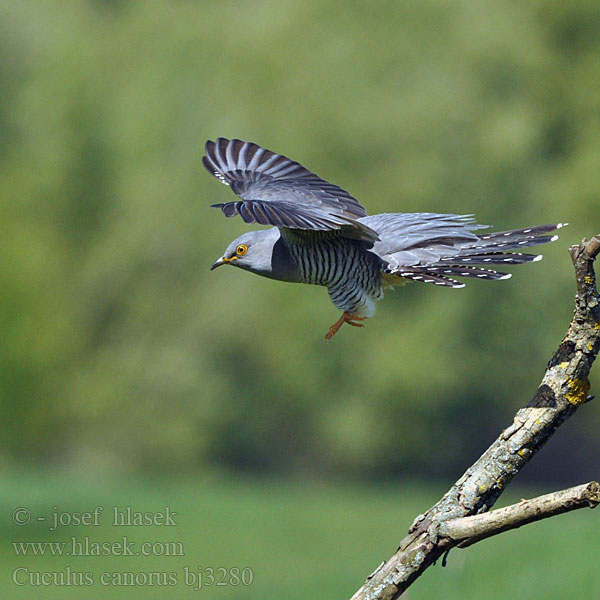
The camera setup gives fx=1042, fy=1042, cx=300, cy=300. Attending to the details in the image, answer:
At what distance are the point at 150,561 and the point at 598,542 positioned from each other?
856 cm

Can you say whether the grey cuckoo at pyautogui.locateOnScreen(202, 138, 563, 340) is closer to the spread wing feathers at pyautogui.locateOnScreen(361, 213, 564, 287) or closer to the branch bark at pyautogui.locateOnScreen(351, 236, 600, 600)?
the spread wing feathers at pyautogui.locateOnScreen(361, 213, 564, 287)

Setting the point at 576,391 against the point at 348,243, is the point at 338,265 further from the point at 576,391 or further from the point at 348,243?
the point at 576,391

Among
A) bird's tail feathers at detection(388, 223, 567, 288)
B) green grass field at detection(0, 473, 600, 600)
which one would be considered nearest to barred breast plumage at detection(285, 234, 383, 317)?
bird's tail feathers at detection(388, 223, 567, 288)

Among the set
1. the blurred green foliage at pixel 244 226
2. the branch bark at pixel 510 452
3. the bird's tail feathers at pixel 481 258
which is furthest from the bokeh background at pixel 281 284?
the branch bark at pixel 510 452

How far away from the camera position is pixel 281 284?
19844 millimetres

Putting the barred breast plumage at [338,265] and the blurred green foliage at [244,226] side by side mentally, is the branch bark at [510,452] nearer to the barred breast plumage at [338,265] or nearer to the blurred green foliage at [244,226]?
→ the barred breast plumage at [338,265]

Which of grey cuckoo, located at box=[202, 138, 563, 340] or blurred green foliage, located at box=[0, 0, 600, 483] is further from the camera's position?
blurred green foliage, located at box=[0, 0, 600, 483]

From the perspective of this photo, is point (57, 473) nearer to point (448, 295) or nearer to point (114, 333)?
point (114, 333)

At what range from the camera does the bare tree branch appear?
111 inches

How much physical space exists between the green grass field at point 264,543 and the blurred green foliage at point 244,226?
138cm

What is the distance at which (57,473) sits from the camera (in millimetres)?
23641

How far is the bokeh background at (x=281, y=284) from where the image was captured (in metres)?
18.2

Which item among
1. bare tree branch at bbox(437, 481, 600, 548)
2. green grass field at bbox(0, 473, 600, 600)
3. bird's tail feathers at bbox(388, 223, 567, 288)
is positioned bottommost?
Result: bare tree branch at bbox(437, 481, 600, 548)

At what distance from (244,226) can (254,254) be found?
1366 centimetres
